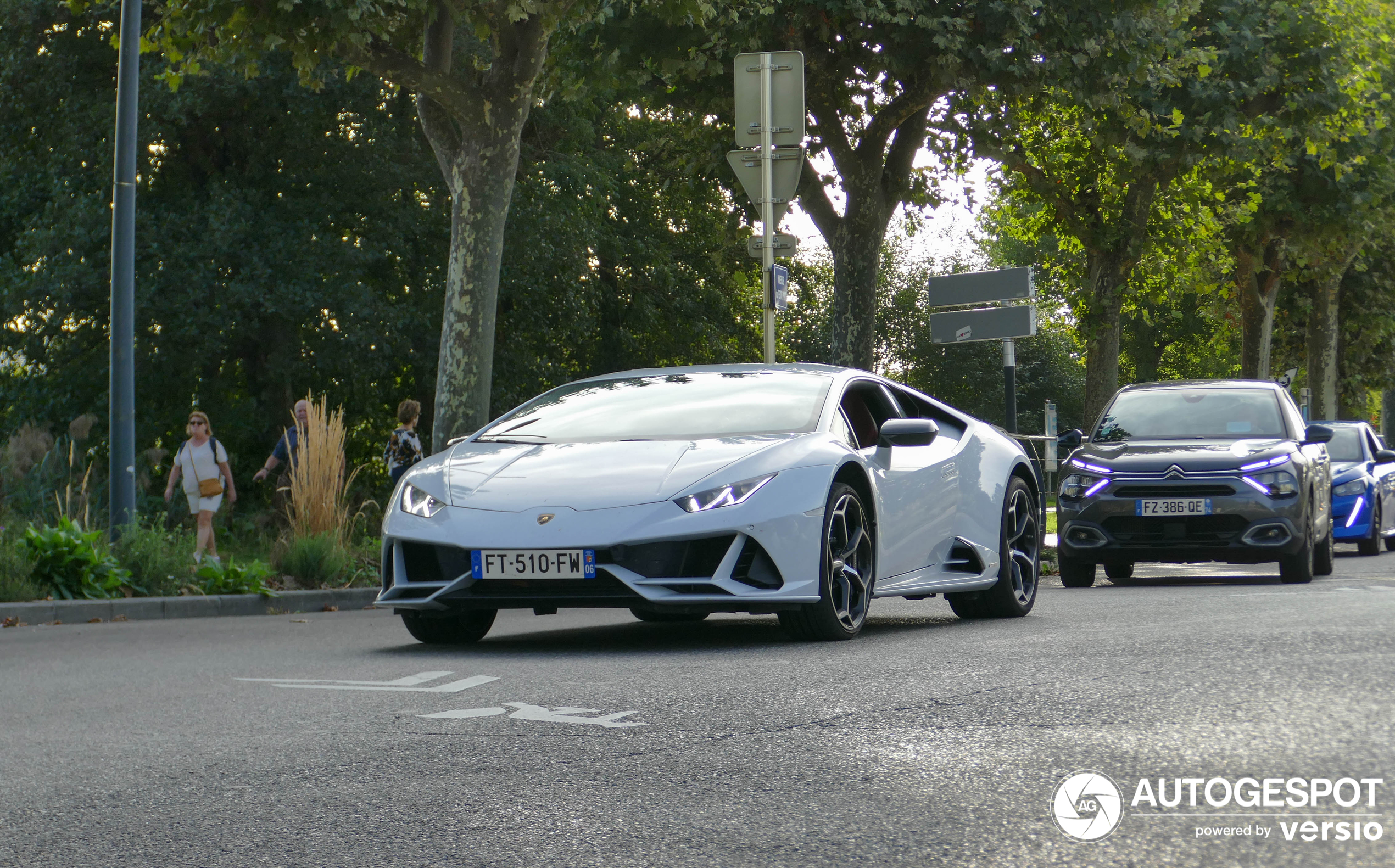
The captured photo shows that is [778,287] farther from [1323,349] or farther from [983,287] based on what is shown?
[1323,349]

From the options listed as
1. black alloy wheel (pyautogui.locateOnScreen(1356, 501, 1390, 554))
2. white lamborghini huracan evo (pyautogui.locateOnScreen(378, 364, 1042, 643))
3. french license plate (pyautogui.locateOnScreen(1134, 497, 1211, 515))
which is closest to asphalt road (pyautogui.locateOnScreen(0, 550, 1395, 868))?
white lamborghini huracan evo (pyautogui.locateOnScreen(378, 364, 1042, 643))

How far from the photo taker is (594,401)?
8.21m

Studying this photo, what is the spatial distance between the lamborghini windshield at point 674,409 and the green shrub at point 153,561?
468 centimetres

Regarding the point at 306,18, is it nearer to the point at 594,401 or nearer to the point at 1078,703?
the point at 594,401

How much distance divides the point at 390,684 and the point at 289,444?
30.1ft

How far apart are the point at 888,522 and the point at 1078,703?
2960 millimetres

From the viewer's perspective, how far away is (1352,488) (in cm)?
1842

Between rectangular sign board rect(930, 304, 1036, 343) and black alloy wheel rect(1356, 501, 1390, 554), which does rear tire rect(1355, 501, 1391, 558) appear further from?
rectangular sign board rect(930, 304, 1036, 343)

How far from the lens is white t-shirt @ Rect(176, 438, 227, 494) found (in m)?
15.2

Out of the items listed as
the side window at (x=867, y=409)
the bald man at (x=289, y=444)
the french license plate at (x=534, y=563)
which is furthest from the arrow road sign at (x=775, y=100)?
the french license plate at (x=534, y=563)

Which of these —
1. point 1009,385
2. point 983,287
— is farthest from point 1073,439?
point 983,287

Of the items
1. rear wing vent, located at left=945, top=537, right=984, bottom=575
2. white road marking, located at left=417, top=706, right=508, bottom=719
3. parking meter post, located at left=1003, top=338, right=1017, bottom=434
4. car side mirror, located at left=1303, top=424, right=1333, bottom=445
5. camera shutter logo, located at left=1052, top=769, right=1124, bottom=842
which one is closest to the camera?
camera shutter logo, located at left=1052, top=769, right=1124, bottom=842

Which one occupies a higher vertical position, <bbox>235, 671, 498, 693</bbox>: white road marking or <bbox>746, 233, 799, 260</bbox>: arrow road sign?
<bbox>746, 233, 799, 260</bbox>: arrow road sign

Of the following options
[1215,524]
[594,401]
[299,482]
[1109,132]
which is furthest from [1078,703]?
[1109,132]
